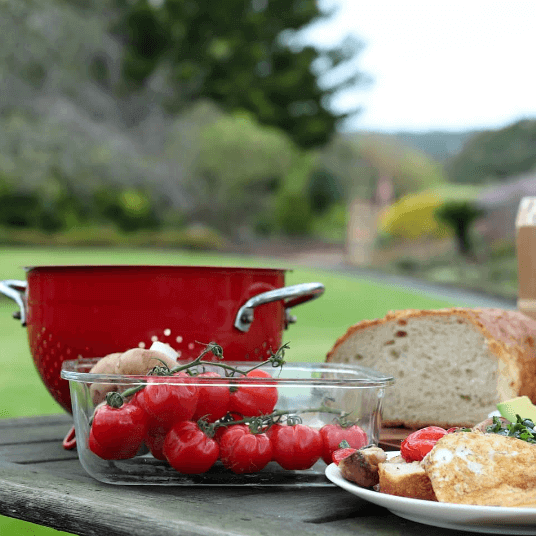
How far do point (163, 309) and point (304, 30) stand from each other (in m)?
23.0

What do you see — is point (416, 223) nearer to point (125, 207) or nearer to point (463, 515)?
point (125, 207)

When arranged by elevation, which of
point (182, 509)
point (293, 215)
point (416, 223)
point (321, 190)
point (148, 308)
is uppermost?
point (321, 190)

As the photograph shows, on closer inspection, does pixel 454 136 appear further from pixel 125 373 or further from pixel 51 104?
pixel 125 373

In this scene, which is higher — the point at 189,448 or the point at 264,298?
the point at 264,298

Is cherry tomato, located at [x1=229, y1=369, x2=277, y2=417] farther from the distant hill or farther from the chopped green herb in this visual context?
the distant hill

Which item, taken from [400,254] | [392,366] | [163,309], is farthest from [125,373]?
[400,254]

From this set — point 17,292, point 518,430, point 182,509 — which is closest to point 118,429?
point 182,509

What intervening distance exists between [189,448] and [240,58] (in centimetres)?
2206

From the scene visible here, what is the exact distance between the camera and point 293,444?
114 cm

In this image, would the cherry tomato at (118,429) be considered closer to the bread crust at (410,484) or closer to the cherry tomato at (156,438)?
the cherry tomato at (156,438)

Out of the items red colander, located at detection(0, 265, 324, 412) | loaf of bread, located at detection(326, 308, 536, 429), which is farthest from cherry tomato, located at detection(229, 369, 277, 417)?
loaf of bread, located at detection(326, 308, 536, 429)

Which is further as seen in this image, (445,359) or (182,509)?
(445,359)

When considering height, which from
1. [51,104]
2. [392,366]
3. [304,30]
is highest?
[304,30]

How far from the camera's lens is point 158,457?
1.15m
